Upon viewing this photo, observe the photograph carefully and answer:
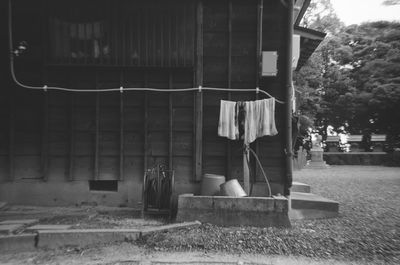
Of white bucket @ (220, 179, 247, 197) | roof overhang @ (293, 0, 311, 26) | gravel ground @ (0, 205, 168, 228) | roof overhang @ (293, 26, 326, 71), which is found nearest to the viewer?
gravel ground @ (0, 205, 168, 228)

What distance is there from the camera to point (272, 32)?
7504 millimetres

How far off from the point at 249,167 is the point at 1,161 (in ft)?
17.3

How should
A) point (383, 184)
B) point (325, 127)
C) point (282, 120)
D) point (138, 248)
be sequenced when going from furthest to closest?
point (325, 127), point (383, 184), point (282, 120), point (138, 248)

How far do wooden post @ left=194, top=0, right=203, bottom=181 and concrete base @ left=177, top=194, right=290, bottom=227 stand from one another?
3.22ft

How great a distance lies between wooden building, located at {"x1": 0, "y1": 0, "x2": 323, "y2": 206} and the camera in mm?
7410

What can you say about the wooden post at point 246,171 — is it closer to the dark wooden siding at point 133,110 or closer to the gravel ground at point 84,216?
the dark wooden siding at point 133,110

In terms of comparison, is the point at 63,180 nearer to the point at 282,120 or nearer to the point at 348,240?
the point at 282,120

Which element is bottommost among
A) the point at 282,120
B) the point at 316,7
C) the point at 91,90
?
the point at 282,120

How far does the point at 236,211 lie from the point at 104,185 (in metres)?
3.01

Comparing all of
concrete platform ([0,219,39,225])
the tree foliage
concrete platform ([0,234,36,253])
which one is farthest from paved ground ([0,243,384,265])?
the tree foliage

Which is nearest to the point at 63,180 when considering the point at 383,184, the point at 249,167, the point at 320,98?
the point at 249,167

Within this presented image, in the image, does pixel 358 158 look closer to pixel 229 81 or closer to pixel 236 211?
pixel 229 81

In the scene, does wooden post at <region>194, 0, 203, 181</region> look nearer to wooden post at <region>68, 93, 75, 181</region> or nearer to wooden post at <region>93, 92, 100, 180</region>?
wooden post at <region>93, 92, 100, 180</region>

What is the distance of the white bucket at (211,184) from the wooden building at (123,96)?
1.32 feet
